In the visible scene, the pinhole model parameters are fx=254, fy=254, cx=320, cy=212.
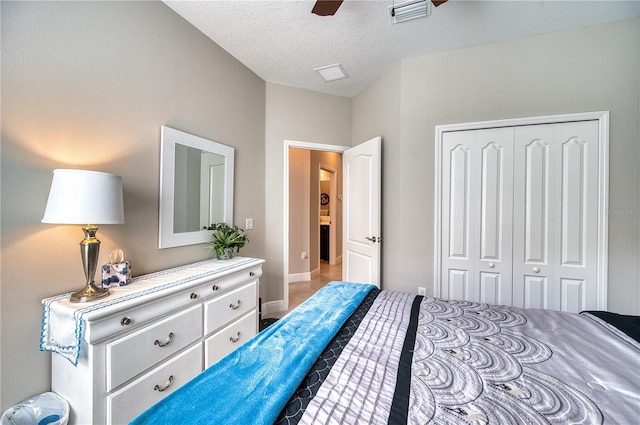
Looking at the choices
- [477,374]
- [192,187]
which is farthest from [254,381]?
[192,187]

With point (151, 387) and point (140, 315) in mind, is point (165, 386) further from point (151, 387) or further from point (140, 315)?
point (140, 315)

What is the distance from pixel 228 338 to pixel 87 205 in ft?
4.16

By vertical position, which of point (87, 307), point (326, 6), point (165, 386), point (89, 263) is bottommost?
point (165, 386)

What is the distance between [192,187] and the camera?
81.9 inches

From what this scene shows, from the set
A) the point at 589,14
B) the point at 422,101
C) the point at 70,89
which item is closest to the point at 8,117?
the point at 70,89

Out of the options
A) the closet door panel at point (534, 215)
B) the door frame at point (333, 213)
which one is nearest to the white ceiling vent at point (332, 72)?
the closet door panel at point (534, 215)

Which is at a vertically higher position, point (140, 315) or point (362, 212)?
point (362, 212)

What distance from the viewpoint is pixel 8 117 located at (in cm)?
115

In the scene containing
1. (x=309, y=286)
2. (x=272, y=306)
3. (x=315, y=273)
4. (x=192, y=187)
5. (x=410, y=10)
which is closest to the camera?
(x=410, y=10)

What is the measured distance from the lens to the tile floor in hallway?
338 cm

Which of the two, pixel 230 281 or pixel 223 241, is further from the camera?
pixel 223 241

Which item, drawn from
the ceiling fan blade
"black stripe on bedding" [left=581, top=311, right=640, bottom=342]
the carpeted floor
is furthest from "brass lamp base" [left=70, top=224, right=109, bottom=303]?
"black stripe on bedding" [left=581, top=311, right=640, bottom=342]

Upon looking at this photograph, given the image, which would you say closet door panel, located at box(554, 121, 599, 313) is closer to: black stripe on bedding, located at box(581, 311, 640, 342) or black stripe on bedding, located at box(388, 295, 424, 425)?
black stripe on bedding, located at box(581, 311, 640, 342)

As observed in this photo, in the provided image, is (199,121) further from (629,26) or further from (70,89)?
(629,26)
